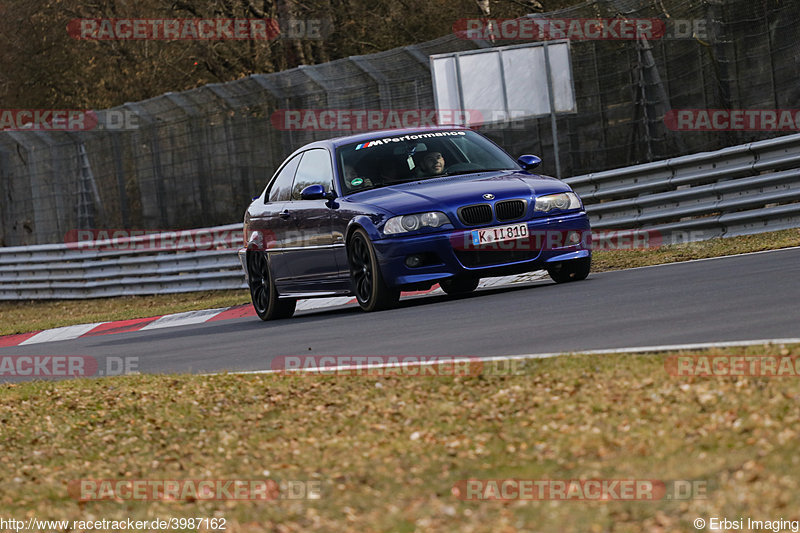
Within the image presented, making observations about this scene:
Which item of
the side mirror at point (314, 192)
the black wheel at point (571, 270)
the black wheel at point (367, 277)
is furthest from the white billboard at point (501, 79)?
the black wheel at point (367, 277)

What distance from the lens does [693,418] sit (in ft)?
18.2

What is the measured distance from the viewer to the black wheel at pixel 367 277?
11402 millimetres

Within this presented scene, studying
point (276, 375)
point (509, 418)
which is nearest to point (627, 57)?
point (276, 375)

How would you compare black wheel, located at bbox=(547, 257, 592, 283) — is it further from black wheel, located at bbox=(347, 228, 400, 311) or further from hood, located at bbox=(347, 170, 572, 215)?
black wheel, located at bbox=(347, 228, 400, 311)

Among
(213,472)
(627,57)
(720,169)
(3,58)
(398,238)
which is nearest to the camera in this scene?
(213,472)

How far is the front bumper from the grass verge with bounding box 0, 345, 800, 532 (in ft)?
9.88

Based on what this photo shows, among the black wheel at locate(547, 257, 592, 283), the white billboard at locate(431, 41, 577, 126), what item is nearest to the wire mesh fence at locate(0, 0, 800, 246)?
the white billboard at locate(431, 41, 577, 126)

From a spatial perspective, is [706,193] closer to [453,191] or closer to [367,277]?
[453,191]

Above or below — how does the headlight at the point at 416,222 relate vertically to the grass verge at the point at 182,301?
above

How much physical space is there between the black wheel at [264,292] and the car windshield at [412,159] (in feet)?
5.39

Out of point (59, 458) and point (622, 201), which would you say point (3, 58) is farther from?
point (59, 458)

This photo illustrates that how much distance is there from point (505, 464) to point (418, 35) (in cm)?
2514

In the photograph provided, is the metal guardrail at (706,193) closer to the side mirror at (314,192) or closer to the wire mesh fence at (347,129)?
the wire mesh fence at (347,129)

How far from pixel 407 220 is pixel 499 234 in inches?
29.9
